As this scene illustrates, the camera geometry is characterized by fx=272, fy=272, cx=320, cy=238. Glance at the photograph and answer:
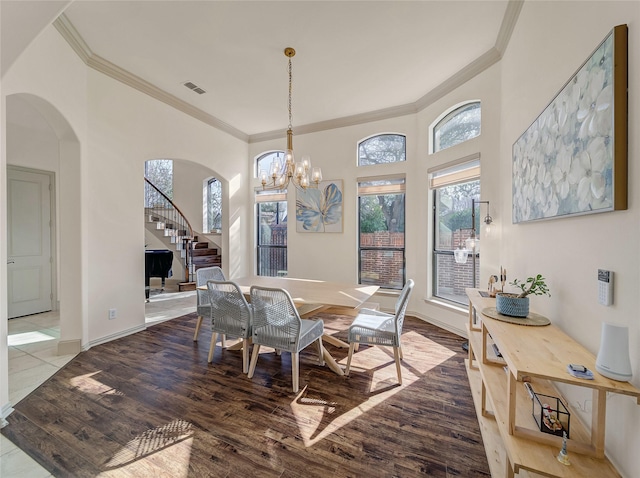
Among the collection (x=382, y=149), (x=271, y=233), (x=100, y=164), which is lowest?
(x=271, y=233)

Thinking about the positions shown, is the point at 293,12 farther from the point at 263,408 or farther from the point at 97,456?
the point at 97,456

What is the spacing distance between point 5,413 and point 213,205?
6.64 metres

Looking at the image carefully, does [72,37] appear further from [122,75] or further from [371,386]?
[371,386]

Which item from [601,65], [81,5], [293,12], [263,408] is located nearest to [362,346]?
[263,408]

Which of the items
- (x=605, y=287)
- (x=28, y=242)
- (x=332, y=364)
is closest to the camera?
(x=605, y=287)

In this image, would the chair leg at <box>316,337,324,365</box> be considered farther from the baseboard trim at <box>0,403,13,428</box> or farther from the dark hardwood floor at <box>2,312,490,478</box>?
the baseboard trim at <box>0,403,13,428</box>

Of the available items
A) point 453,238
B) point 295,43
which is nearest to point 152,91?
point 295,43

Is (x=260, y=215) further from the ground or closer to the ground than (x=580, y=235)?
further from the ground

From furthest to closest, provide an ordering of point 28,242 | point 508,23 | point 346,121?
1. point 346,121
2. point 28,242
3. point 508,23

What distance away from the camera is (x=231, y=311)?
2.69 m

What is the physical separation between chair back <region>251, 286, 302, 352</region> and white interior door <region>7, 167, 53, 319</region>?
14.8 ft

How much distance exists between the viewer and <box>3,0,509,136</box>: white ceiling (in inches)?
99.2

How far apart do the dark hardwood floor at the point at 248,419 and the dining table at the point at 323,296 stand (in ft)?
0.76

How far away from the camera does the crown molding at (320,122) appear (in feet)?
Answer: 8.77
